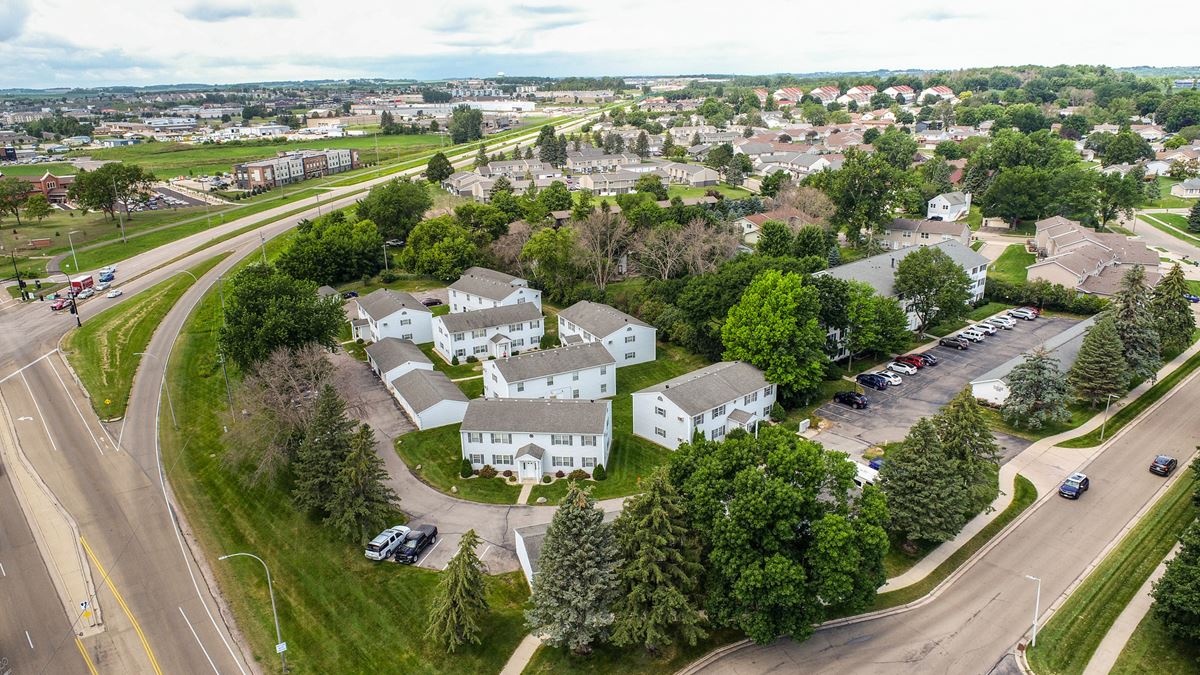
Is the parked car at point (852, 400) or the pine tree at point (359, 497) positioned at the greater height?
the pine tree at point (359, 497)

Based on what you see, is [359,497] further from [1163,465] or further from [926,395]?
[1163,465]

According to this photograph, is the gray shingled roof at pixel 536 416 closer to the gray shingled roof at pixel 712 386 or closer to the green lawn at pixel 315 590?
the gray shingled roof at pixel 712 386

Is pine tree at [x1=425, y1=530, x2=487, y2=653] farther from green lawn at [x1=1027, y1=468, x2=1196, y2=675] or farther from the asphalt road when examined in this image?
green lawn at [x1=1027, y1=468, x2=1196, y2=675]

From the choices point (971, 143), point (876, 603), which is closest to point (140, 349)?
point (876, 603)

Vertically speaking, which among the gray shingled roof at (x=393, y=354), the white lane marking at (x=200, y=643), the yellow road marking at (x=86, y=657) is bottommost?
the white lane marking at (x=200, y=643)

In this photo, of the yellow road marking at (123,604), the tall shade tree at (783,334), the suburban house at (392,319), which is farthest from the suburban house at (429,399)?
the tall shade tree at (783,334)

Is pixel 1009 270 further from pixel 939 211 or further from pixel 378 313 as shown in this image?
pixel 378 313
